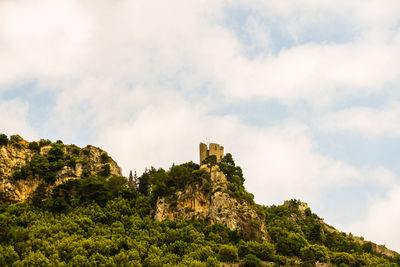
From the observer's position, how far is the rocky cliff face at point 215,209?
71.8 meters

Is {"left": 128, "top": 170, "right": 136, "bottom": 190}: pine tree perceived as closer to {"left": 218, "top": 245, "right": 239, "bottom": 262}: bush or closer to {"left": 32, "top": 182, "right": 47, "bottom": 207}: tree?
{"left": 32, "top": 182, "right": 47, "bottom": 207}: tree

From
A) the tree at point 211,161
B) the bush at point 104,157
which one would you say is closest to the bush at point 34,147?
the bush at point 104,157

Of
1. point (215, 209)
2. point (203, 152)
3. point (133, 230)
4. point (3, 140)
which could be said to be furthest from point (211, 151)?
point (3, 140)

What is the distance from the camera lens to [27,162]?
→ 77500 millimetres

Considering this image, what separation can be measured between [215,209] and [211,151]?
1475cm

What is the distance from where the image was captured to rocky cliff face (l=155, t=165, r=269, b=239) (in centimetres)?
7181

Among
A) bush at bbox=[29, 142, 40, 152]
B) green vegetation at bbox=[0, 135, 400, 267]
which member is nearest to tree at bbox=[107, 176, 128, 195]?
green vegetation at bbox=[0, 135, 400, 267]

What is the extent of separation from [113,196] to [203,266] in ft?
92.9

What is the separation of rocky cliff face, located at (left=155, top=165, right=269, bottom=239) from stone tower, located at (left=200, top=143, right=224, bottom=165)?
717cm

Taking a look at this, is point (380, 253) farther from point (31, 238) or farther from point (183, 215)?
point (31, 238)

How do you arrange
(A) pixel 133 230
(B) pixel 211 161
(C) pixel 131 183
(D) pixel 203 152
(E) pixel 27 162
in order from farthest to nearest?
(C) pixel 131 183 → (D) pixel 203 152 → (B) pixel 211 161 → (E) pixel 27 162 → (A) pixel 133 230

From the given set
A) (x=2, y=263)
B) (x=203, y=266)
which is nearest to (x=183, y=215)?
(x=203, y=266)

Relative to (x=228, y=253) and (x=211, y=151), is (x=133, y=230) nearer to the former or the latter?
(x=228, y=253)

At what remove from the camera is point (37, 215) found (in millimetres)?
67500
